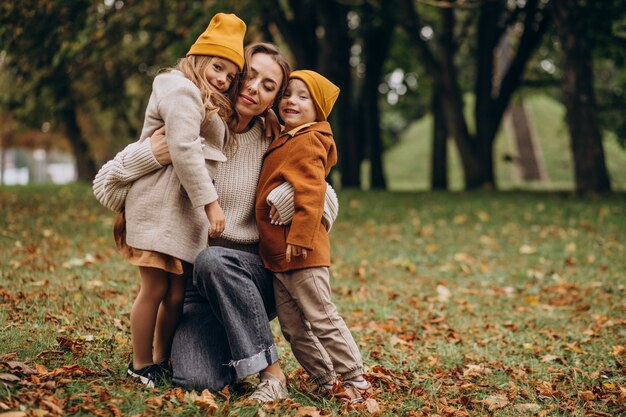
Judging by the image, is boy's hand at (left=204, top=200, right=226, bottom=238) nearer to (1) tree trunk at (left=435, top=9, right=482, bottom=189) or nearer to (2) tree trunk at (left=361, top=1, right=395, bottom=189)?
(1) tree trunk at (left=435, top=9, right=482, bottom=189)

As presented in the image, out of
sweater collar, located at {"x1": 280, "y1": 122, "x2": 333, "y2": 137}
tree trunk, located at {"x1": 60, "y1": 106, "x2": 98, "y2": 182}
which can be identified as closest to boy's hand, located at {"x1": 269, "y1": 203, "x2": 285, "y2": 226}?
sweater collar, located at {"x1": 280, "y1": 122, "x2": 333, "y2": 137}

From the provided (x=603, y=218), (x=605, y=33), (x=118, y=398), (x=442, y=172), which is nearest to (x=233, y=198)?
(x=118, y=398)

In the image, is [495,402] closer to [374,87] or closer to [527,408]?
[527,408]

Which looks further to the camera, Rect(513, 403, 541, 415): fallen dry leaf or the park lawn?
Rect(513, 403, 541, 415): fallen dry leaf

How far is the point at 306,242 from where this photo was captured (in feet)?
10.4

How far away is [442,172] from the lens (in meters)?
18.3

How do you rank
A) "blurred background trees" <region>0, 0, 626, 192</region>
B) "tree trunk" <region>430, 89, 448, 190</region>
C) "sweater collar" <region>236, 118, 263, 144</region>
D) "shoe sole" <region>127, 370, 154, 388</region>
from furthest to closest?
"tree trunk" <region>430, 89, 448, 190</region>, "blurred background trees" <region>0, 0, 626, 192</region>, "sweater collar" <region>236, 118, 263, 144</region>, "shoe sole" <region>127, 370, 154, 388</region>

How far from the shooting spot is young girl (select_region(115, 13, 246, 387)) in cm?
312

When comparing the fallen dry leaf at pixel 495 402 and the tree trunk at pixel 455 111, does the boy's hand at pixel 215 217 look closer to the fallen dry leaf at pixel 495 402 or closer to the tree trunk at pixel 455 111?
the fallen dry leaf at pixel 495 402

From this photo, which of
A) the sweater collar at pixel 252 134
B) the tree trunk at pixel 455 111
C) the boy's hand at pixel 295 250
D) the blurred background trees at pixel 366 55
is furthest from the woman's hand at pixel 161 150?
the tree trunk at pixel 455 111

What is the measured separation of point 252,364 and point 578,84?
1061 centimetres

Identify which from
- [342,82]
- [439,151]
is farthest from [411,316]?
[439,151]

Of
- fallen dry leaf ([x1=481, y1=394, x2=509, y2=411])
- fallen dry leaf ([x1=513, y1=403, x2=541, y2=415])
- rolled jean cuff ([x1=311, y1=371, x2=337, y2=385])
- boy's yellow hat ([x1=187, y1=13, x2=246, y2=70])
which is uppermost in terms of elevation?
boy's yellow hat ([x1=187, y1=13, x2=246, y2=70])

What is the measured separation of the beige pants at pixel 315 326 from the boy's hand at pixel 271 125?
2.51 feet
